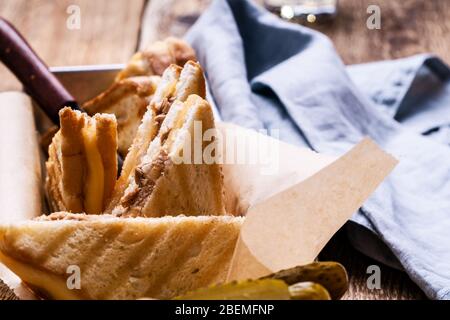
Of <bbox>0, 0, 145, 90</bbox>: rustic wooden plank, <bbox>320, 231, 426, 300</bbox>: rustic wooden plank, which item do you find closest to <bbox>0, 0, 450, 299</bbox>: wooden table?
<bbox>0, 0, 145, 90</bbox>: rustic wooden plank

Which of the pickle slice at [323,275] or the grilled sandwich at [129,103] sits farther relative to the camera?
the grilled sandwich at [129,103]

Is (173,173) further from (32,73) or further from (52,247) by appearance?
(32,73)

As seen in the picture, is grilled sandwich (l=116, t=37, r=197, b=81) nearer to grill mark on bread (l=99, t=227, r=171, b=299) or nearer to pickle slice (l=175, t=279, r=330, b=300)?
grill mark on bread (l=99, t=227, r=171, b=299)

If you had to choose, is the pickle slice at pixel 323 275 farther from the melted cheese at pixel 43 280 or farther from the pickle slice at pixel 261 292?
the melted cheese at pixel 43 280

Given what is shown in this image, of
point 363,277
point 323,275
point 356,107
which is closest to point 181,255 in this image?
point 323,275

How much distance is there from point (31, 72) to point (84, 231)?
0.46m

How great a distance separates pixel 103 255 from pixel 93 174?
0.52 feet

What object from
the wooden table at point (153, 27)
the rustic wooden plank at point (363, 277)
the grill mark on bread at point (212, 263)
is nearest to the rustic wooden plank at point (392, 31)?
the wooden table at point (153, 27)

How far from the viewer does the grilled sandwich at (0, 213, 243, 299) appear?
72cm

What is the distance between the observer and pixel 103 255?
28.3 inches

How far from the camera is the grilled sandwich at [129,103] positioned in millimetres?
1072

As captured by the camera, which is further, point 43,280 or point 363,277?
point 363,277

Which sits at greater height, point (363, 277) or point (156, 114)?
point (156, 114)

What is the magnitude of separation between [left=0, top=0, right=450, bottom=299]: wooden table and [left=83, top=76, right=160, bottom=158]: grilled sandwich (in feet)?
1.36
